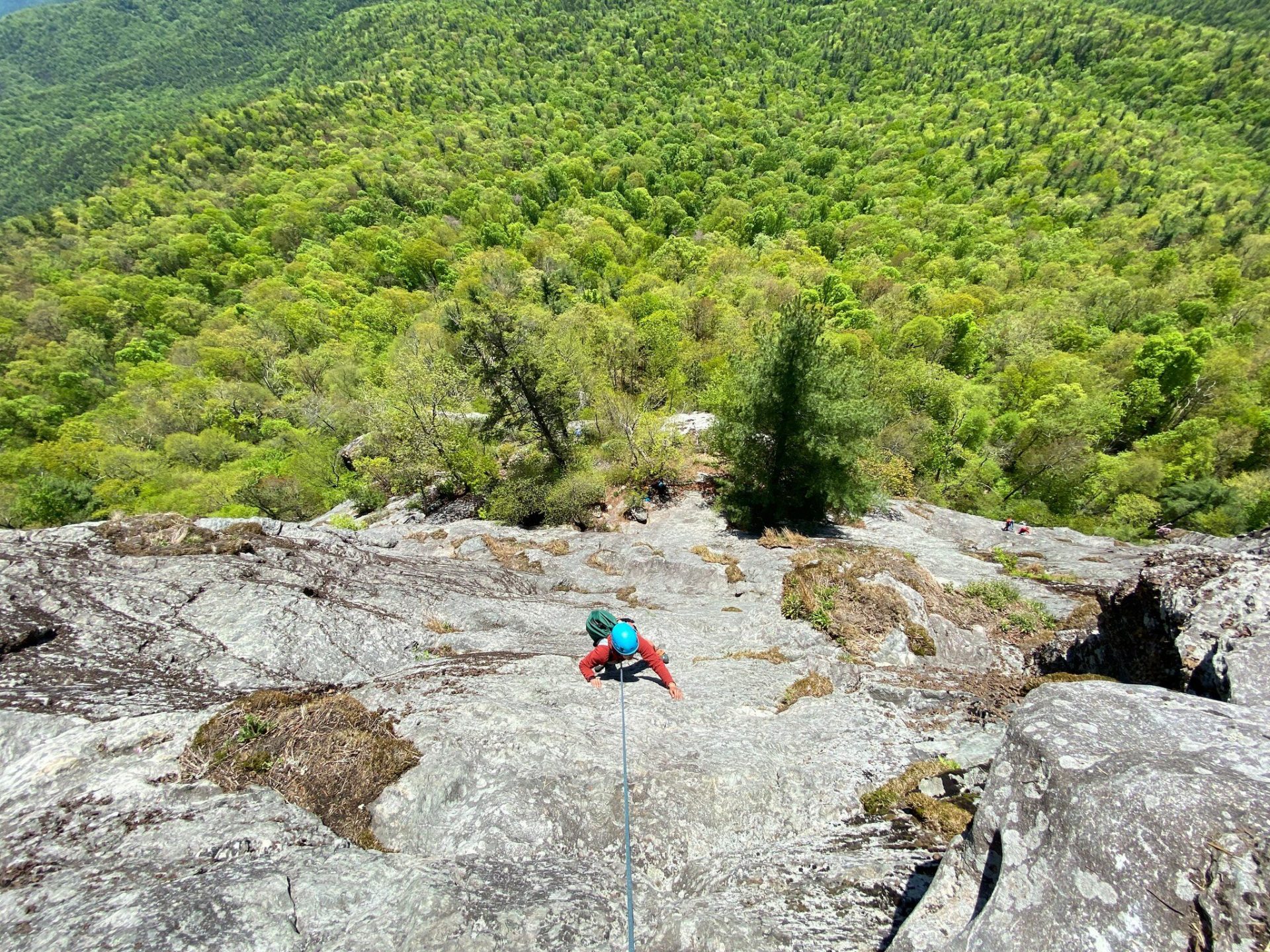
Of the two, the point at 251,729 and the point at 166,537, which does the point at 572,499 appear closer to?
the point at 166,537

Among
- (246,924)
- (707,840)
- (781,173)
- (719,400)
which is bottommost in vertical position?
(707,840)

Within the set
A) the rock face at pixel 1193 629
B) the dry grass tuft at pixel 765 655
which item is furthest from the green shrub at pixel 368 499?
the rock face at pixel 1193 629

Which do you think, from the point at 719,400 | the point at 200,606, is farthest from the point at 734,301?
the point at 200,606

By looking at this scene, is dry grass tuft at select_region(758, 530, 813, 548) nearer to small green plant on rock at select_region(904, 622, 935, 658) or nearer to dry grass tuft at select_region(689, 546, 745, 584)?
dry grass tuft at select_region(689, 546, 745, 584)

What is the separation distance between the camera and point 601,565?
2311cm

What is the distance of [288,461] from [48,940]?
5389 cm

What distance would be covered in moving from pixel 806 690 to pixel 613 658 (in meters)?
4.30

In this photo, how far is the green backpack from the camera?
1104cm

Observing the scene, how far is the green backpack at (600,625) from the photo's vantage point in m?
11.0

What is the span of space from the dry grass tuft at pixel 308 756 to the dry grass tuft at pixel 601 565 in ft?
49.4

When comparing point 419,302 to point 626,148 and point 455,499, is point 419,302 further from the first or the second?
point 626,148

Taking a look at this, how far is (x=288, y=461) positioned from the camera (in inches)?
1944

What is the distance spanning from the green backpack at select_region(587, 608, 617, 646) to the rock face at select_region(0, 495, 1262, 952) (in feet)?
2.79

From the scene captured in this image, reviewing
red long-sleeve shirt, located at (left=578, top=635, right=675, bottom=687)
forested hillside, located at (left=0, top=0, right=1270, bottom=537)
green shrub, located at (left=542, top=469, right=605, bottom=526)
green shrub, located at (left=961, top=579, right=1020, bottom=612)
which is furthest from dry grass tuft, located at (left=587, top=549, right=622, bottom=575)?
green shrub, located at (left=961, top=579, right=1020, bottom=612)
